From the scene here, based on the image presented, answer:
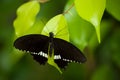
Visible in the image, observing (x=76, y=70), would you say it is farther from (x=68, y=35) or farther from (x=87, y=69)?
(x=68, y=35)

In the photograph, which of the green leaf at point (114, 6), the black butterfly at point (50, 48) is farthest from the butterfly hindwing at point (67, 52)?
the green leaf at point (114, 6)

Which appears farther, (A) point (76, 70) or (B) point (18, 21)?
(A) point (76, 70)

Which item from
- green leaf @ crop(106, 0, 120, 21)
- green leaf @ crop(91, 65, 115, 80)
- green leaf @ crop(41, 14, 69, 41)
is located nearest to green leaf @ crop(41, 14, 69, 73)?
green leaf @ crop(41, 14, 69, 41)

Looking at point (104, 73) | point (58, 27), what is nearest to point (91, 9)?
point (58, 27)

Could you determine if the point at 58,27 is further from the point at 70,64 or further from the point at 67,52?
the point at 70,64

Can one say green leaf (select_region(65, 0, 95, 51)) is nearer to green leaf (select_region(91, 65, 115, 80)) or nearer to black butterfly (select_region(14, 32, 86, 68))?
black butterfly (select_region(14, 32, 86, 68))

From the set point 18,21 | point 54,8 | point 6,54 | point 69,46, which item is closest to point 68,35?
point 69,46
